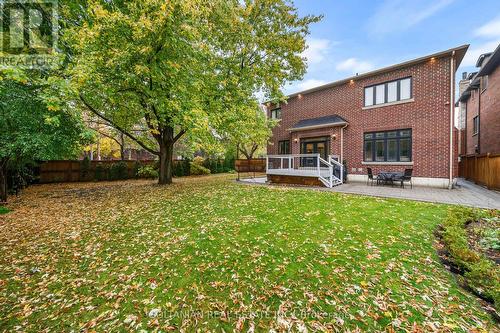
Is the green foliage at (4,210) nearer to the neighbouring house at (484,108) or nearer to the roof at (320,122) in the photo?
the roof at (320,122)

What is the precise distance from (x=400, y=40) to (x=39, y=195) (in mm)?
26926

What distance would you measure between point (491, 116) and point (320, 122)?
1120 centimetres

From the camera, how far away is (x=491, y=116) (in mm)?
13461

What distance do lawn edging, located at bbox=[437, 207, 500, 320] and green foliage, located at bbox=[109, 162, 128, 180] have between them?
59.3 ft

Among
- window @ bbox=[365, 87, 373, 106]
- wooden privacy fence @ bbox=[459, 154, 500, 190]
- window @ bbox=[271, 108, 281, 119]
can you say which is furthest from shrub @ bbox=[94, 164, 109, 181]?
wooden privacy fence @ bbox=[459, 154, 500, 190]

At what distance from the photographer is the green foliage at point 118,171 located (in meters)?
15.2

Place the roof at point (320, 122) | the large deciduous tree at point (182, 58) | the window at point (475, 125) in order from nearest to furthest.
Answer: the large deciduous tree at point (182, 58) → the roof at point (320, 122) → the window at point (475, 125)

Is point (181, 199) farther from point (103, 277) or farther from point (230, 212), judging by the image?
point (103, 277)

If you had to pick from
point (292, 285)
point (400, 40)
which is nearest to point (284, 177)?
point (292, 285)

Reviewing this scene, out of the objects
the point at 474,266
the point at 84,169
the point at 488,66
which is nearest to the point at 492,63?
the point at 488,66

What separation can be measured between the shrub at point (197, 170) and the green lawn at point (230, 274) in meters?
13.6

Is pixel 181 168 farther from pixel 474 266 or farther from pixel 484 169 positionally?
pixel 484 169

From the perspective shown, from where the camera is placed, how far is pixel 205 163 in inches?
852

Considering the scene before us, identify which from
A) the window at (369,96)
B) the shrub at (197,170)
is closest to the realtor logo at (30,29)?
the shrub at (197,170)
